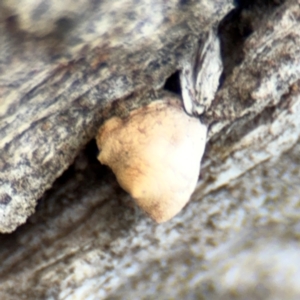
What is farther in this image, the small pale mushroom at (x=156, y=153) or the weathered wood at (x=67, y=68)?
the small pale mushroom at (x=156, y=153)

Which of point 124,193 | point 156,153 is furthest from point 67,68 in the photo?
point 124,193

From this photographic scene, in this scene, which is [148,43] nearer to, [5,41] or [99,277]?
[5,41]

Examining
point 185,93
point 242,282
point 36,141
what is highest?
point 185,93

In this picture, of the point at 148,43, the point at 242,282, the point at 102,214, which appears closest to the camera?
the point at 148,43

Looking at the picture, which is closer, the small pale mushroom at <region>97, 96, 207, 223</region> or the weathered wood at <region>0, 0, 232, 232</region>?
the weathered wood at <region>0, 0, 232, 232</region>

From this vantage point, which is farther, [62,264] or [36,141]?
[62,264]

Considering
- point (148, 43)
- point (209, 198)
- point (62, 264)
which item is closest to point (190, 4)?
point (148, 43)
